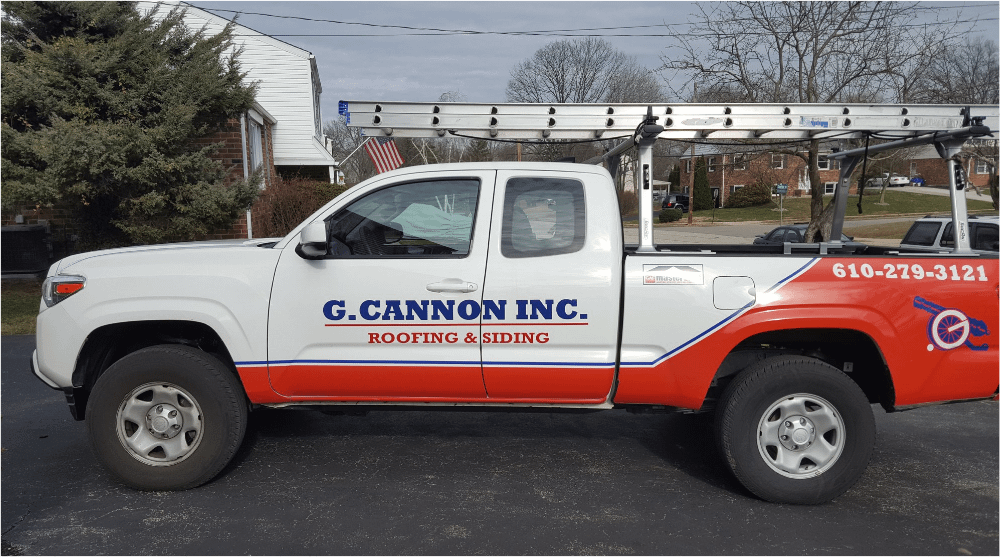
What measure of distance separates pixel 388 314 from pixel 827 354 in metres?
2.68

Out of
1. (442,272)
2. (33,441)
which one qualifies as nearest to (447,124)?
(442,272)

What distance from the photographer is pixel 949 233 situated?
11.7 m

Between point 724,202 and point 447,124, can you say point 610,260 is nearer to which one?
point 447,124

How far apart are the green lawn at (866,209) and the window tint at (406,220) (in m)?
41.4

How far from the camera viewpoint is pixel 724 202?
57.2 m

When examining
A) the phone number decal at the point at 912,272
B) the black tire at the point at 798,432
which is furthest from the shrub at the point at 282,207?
the phone number decal at the point at 912,272

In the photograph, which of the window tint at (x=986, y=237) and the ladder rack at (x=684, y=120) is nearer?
Result: the ladder rack at (x=684, y=120)

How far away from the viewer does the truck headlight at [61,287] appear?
4.19 m

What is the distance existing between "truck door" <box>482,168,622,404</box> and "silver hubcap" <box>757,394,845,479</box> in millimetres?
927

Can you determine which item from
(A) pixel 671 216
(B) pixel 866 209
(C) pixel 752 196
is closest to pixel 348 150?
(A) pixel 671 216

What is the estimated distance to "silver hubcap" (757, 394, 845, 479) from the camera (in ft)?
13.3

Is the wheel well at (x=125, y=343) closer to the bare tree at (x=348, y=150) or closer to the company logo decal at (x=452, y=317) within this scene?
the company logo decal at (x=452, y=317)

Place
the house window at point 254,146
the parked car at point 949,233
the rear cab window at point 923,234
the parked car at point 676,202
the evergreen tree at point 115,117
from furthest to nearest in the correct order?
the parked car at point 676,202 → the house window at point 254,146 → the rear cab window at point 923,234 → the parked car at point 949,233 → the evergreen tree at point 115,117

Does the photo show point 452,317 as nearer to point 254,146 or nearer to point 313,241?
point 313,241
